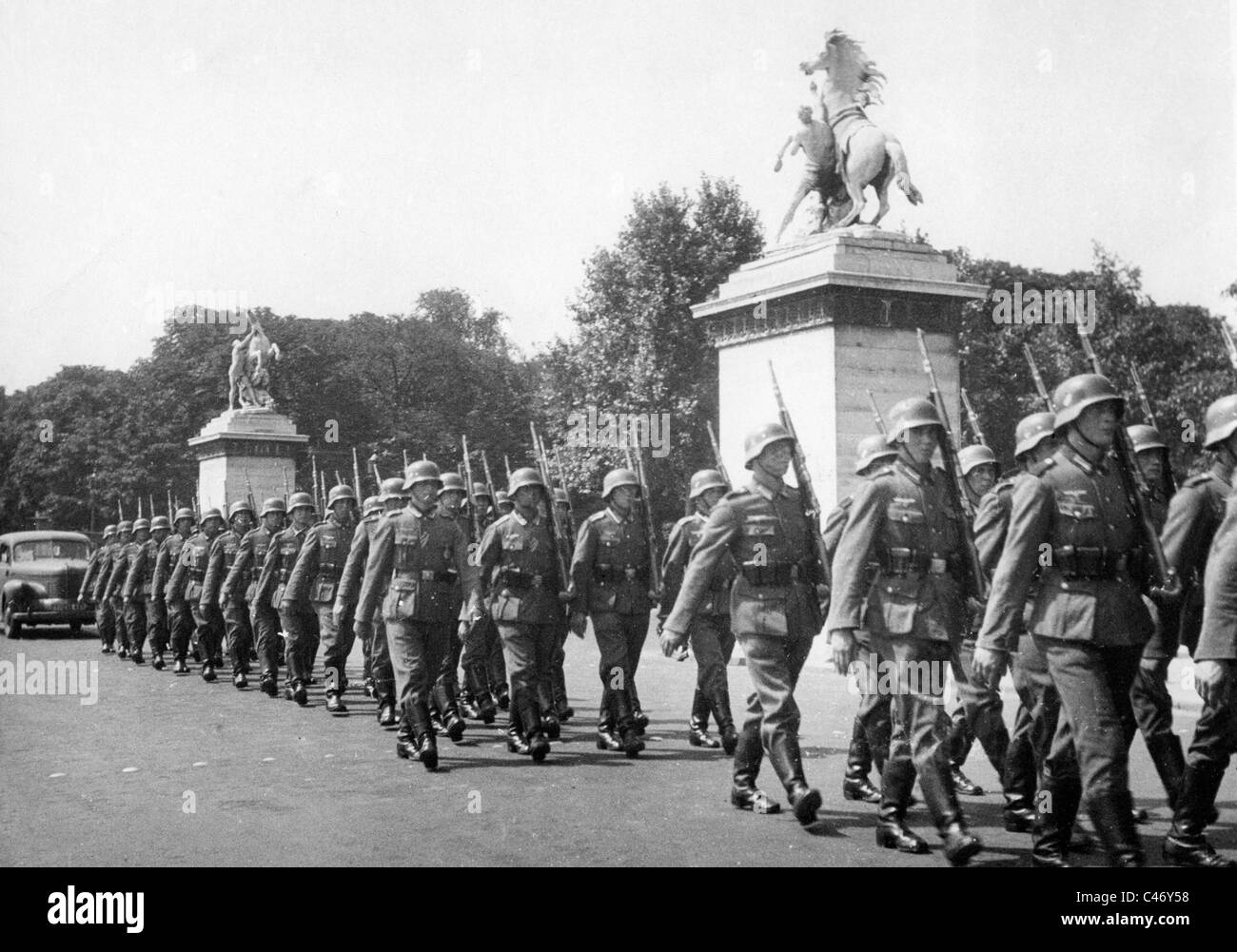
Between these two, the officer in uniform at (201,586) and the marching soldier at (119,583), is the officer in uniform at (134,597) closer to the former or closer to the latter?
the marching soldier at (119,583)

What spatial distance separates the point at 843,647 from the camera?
21.1ft

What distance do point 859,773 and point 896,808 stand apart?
132 centimetres

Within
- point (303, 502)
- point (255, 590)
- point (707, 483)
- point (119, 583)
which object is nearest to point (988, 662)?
point (707, 483)

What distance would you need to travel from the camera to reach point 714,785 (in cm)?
845

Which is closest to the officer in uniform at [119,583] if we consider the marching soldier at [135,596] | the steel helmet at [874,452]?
the marching soldier at [135,596]

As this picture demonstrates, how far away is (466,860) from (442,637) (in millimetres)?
3451

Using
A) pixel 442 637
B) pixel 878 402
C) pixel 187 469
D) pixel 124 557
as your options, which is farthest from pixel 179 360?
pixel 442 637

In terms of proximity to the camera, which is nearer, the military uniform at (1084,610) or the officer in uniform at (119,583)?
the military uniform at (1084,610)

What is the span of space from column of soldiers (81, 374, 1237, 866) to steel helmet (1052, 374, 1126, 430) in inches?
0.6

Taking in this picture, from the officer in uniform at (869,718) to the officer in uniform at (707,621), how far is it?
1.54 m

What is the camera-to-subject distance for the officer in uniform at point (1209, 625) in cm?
587

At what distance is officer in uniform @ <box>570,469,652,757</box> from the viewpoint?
396 inches

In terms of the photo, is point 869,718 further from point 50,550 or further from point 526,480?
point 50,550
